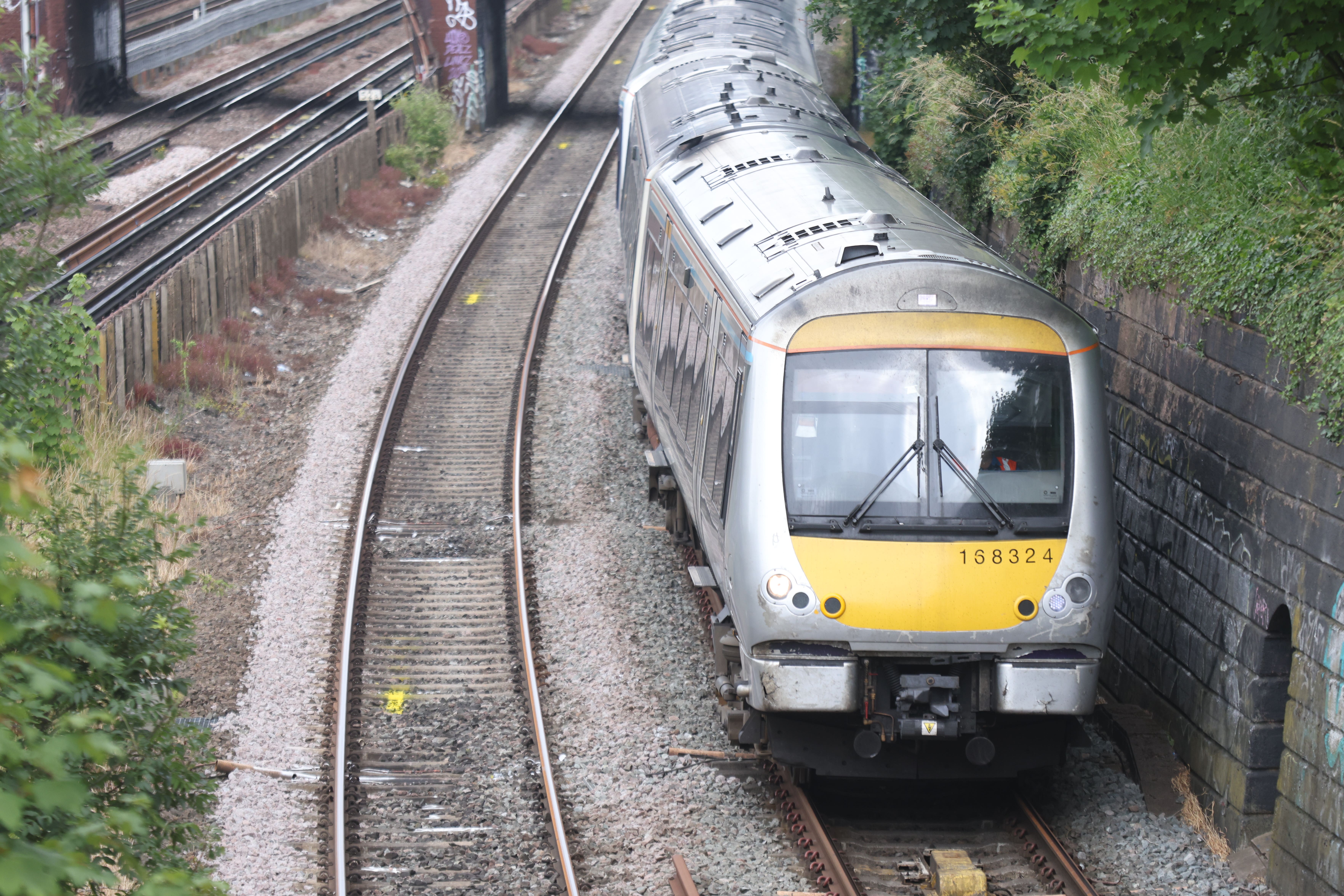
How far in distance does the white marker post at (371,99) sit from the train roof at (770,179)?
10039 millimetres

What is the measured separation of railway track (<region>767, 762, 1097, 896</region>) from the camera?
737 centimetres

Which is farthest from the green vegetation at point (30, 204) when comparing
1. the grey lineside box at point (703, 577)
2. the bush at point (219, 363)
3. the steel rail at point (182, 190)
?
the steel rail at point (182, 190)

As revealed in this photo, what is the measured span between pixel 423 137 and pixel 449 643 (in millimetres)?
20545

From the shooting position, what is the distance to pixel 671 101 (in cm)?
1523

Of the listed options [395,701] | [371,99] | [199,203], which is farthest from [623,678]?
[371,99]

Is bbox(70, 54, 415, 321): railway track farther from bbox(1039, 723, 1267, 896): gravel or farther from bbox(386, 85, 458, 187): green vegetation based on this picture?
bbox(1039, 723, 1267, 896): gravel

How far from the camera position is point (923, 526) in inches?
292

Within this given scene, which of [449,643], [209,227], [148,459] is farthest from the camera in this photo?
[209,227]

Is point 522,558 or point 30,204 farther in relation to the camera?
point 522,558

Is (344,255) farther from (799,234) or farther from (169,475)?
(799,234)

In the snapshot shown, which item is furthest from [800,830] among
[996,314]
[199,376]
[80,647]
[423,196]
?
[423,196]

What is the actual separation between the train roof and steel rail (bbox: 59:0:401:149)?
50.7 feet

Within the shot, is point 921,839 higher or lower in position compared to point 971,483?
lower

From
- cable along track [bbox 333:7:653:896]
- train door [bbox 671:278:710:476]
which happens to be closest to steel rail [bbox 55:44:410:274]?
cable along track [bbox 333:7:653:896]
